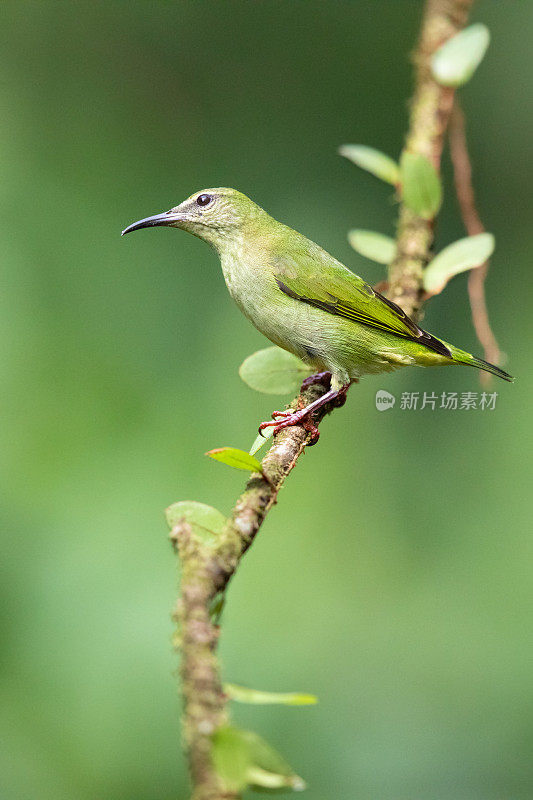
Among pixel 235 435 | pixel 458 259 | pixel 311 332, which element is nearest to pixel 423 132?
pixel 458 259

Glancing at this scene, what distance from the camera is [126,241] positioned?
13.6 ft

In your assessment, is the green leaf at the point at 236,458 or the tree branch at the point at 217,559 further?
the green leaf at the point at 236,458

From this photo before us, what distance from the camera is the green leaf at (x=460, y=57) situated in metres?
3.02

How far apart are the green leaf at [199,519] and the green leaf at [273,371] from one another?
878mm

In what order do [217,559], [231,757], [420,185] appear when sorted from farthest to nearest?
[420,185] → [217,559] → [231,757]

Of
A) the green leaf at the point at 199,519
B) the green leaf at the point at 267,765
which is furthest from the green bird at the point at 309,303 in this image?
the green leaf at the point at 267,765

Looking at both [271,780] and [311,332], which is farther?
[311,332]

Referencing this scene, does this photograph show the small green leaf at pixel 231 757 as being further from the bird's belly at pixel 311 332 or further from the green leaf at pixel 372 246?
the green leaf at pixel 372 246

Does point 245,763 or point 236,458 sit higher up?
point 236,458

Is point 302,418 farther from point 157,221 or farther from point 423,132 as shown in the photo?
point 423,132

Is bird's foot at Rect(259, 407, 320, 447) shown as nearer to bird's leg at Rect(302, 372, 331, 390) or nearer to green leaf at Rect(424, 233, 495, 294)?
bird's leg at Rect(302, 372, 331, 390)

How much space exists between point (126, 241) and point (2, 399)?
1.10 metres

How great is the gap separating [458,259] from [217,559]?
1.75 m

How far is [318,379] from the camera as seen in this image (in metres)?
2.71
